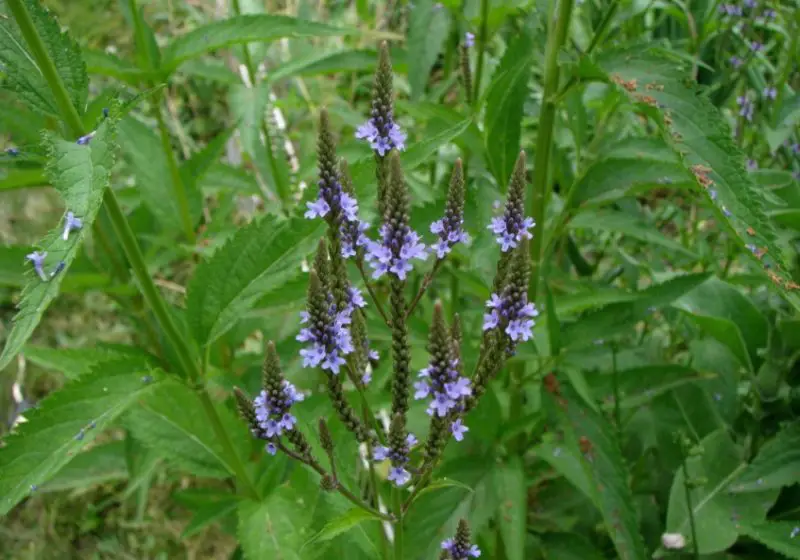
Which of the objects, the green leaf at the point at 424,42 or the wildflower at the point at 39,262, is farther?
the green leaf at the point at 424,42

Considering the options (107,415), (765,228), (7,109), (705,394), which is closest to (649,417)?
(705,394)

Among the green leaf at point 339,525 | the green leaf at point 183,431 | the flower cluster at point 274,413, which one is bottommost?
the green leaf at point 183,431

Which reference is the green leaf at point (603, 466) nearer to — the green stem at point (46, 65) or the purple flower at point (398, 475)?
the purple flower at point (398, 475)

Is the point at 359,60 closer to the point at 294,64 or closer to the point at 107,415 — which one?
the point at 294,64

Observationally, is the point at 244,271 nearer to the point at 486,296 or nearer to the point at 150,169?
the point at 486,296

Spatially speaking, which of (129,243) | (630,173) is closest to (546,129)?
(630,173)

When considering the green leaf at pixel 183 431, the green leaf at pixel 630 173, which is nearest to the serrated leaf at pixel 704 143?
the green leaf at pixel 630 173

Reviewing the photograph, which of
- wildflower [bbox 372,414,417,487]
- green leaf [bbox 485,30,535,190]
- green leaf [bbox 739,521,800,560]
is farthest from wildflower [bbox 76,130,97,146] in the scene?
green leaf [bbox 739,521,800,560]
